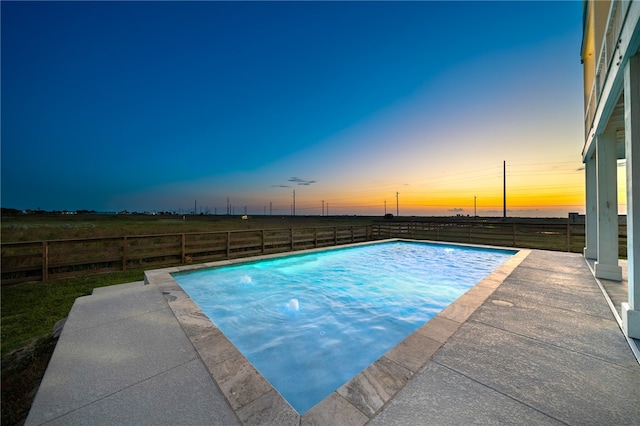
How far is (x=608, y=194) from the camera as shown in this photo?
3779mm

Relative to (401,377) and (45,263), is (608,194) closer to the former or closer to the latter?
(401,377)

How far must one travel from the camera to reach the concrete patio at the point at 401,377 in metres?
1.39

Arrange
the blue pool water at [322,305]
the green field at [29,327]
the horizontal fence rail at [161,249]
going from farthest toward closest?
the horizontal fence rail at [161,249] < the blue pool water at [322,305] < the green field at [29,327]

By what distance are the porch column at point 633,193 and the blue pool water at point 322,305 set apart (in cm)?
227

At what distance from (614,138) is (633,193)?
2533 millimetres

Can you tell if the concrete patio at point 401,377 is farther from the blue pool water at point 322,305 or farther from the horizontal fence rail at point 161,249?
the horizontal fence rail at point 161,249

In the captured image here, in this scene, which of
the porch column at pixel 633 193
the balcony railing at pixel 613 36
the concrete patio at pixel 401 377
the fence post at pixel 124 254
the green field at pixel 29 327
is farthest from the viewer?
the fence post at pixel 124 254

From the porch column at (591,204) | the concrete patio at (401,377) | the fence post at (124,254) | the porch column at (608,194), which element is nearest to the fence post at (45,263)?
the fence post at (124,254)

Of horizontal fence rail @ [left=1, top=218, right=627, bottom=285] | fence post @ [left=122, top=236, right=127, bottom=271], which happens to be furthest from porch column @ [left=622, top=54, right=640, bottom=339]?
fence post @ [left=122, top=236, right=127, bottom=271]

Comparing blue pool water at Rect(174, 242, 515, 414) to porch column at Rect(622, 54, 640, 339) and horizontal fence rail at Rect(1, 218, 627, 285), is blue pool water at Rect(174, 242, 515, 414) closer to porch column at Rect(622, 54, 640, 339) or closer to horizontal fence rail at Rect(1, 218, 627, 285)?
horizontal fence rail at Rect(1, 218, 627, 285)

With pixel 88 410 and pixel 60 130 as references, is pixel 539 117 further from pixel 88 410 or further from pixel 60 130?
pixel 60 130

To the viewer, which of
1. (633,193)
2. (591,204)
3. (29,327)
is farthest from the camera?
(591,204)

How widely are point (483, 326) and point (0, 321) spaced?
6694 mm

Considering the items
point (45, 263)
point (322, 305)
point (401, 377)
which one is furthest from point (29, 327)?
point (401, 377)
